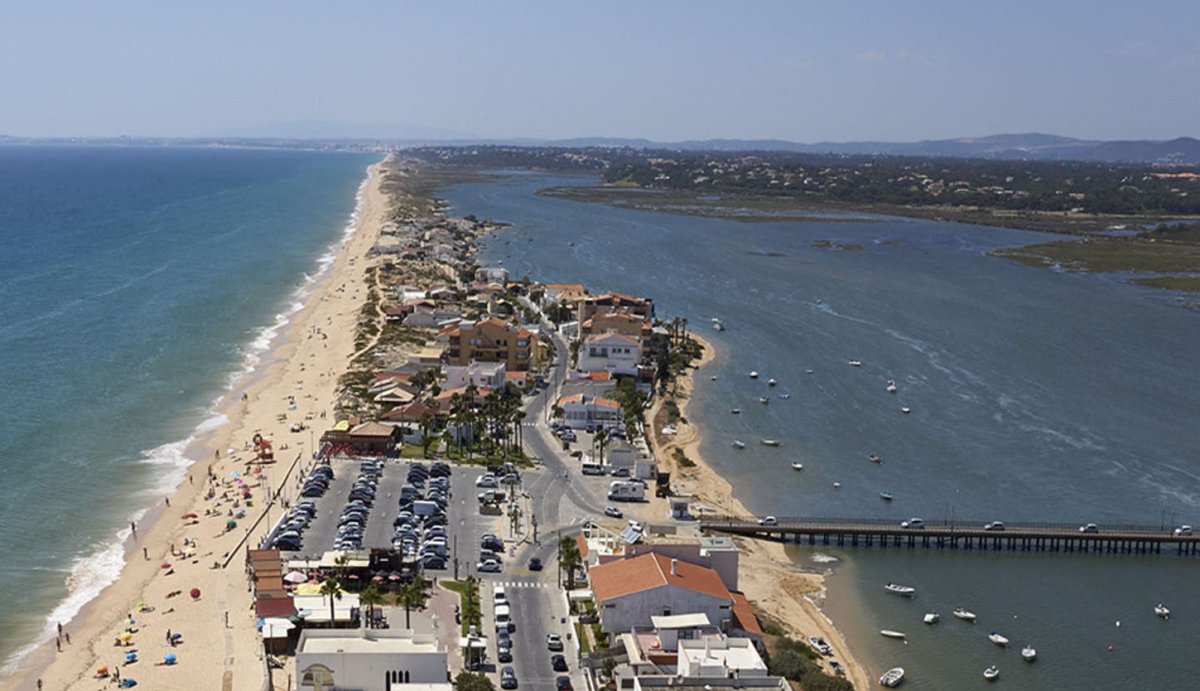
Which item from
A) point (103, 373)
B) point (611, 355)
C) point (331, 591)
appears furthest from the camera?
point (611, 355)

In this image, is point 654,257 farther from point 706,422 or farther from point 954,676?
point 954,676

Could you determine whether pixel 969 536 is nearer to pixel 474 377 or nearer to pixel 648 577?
pixel 648 577

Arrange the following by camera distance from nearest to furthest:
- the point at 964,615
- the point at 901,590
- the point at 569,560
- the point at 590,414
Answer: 1. the point at 569,560
2. the point at 964,615
3. the point at 901,590
4. the point at 590,414

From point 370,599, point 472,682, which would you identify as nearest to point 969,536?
point 472,682

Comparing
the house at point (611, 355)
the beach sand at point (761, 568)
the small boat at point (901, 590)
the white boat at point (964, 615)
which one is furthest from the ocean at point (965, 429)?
the house at point (611, 355)

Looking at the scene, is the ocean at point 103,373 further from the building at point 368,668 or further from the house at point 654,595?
the house at point 654,595

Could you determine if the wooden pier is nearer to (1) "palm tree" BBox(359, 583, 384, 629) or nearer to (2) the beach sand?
(2) the beach sand
